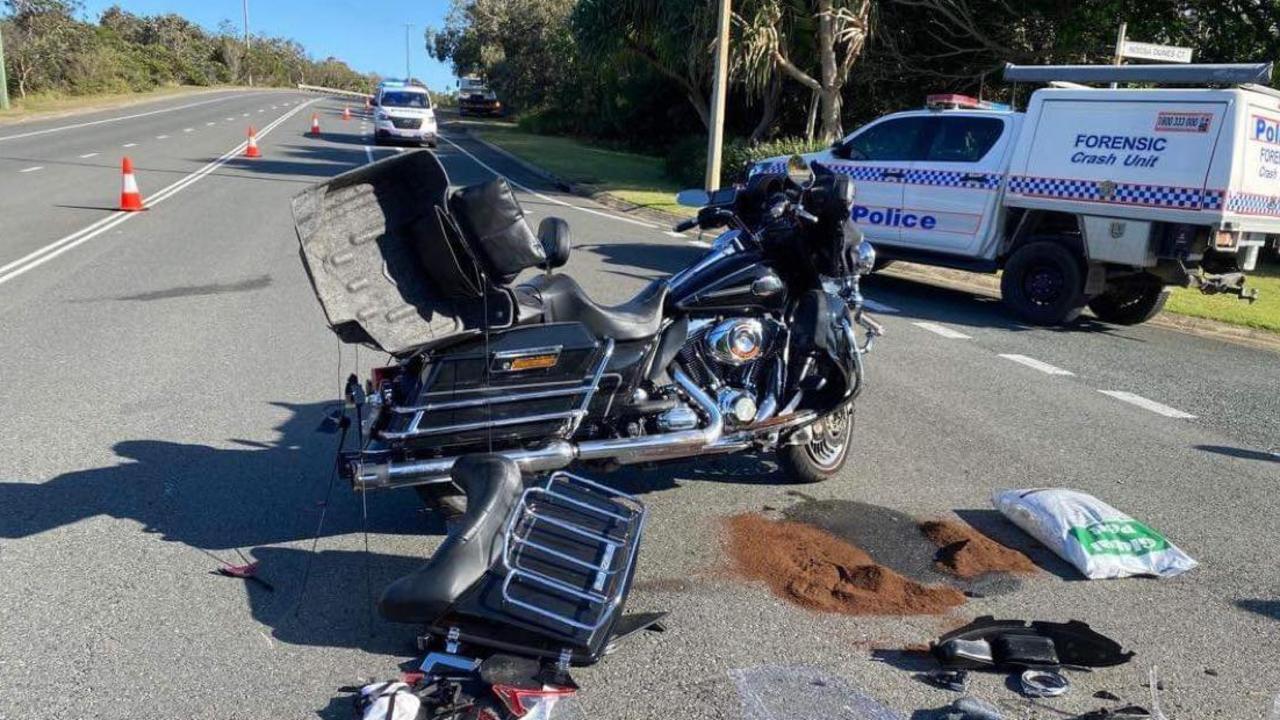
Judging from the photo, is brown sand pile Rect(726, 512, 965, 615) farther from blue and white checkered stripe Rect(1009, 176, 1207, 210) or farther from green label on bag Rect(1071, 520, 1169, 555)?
blue and white checkered stripe Rect(1009, 176, 1207, 210)

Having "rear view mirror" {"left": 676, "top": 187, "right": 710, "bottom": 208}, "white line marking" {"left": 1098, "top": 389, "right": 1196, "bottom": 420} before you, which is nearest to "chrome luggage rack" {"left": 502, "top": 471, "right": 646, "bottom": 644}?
"rear view mirror" {"left": 676, "top": 187, "right": 710, "bottom": 208}

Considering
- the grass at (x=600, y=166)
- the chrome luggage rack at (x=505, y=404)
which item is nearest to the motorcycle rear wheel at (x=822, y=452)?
the chrome luggage rack at (x=505, y=404)

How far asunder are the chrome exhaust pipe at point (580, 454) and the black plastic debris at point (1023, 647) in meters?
1.40

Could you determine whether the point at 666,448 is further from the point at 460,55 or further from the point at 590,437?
the point at 460,55

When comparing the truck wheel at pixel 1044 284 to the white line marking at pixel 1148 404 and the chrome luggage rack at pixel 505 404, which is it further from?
the chrome luggage rack at pixel 505 404

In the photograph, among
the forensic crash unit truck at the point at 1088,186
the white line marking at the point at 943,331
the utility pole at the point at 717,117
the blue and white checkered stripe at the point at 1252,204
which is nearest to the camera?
the blue and white checkered stripe at the point at 1252,204

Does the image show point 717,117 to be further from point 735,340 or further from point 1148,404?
point 735,340

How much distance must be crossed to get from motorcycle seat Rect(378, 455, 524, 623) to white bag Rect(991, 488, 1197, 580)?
103 inches

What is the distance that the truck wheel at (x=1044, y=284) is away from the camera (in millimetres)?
10258

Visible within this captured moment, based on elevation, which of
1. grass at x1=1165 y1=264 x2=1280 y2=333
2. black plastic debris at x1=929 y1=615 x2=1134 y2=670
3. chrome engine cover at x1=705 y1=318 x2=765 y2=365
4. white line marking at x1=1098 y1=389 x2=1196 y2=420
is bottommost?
grass at x1=1165 y1=264 x2=1280 y2=333

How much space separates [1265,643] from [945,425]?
287 centimetres

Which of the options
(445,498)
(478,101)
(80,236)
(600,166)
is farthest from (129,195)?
(478,101)

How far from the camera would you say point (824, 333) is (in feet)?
16.1

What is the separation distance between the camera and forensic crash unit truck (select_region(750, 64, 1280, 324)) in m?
9.42
